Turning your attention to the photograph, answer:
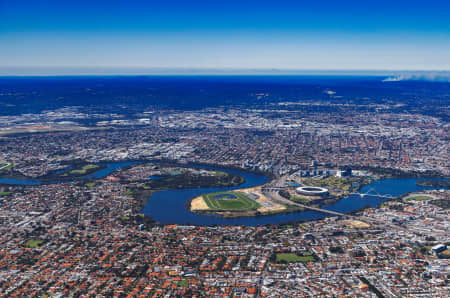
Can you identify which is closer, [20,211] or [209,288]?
[209,288]

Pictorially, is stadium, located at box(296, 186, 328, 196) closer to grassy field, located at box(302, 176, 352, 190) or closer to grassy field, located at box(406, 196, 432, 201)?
grassy field, located at box(302, 176, 352, 190)

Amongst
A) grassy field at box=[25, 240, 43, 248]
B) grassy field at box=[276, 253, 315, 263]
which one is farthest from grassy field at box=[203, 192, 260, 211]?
grassy field at box=[25, 240, 43, 248]

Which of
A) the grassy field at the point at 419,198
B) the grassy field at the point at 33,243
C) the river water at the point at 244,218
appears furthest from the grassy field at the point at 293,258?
the grassy field at the point at 33,243

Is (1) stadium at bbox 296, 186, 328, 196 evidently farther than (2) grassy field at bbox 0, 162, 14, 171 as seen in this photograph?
No

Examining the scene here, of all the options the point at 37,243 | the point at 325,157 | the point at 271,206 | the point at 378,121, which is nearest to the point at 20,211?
the point at 37,243

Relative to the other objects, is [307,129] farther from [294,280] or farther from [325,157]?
[294,280]

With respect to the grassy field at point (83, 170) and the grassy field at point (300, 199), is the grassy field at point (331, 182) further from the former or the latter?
the grassy field at point (83, 170)
